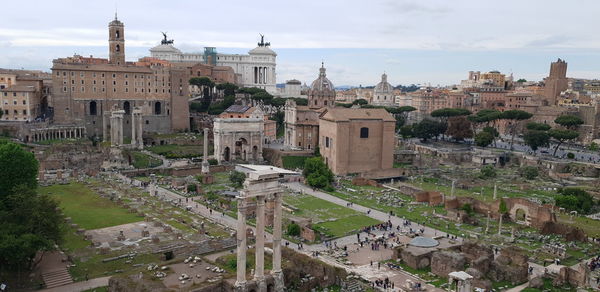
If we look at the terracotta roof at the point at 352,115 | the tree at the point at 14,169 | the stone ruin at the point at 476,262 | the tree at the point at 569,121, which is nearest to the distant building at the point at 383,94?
the tree at the point at 569,121

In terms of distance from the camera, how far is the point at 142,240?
111 ft

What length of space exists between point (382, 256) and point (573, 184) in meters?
33.9

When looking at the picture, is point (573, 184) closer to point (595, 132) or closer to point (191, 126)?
point (595, 132)

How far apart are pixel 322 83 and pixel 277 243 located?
56471 mm

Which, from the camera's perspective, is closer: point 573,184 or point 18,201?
point 18,201

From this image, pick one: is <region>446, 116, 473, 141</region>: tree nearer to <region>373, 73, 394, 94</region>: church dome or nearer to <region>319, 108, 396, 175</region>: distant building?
<region>319, 108, 396, 175</region>: distant building

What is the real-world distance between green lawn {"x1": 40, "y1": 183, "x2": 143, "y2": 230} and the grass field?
1402 centimetres

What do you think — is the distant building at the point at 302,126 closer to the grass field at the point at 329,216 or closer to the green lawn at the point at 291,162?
the green lawn at the point at 291,162

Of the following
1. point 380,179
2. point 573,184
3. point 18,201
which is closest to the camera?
Result: point 18,201

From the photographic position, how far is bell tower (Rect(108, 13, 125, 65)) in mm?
82438

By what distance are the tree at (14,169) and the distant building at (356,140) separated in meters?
35.6

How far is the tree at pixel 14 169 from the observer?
32.2 meters

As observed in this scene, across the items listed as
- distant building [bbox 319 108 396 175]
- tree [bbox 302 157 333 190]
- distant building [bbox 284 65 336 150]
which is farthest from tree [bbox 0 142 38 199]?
distant building [bbox 284 65 336 150]

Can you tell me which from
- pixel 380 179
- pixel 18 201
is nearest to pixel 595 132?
pixel 380 179
